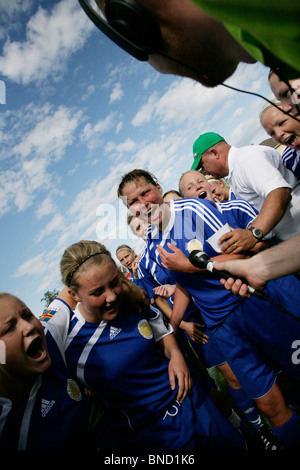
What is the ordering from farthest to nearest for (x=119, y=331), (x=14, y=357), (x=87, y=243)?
(x=87, y=243)
(x=119, y=331)
(x=14, y=357)

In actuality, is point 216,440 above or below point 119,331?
below

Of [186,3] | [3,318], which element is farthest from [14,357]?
[186,3]

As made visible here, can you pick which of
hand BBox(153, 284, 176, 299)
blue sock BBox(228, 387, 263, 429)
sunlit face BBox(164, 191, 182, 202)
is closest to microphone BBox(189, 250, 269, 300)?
hand BBox(153, 284, 176, 299)

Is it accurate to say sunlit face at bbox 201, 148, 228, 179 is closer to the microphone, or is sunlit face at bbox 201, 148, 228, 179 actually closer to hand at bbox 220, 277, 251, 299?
the microphone

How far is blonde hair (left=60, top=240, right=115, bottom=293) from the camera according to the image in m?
2.09

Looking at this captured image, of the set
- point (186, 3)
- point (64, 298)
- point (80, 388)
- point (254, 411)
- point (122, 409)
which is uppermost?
point (186, 3)

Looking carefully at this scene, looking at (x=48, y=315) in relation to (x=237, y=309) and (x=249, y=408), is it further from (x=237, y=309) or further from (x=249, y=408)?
(x=249, y=408)

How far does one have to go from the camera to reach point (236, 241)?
210 centimetres

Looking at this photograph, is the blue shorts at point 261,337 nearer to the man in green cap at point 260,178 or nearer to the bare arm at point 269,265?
the man in green cap at point 260,178

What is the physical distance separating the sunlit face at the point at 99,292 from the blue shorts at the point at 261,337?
41.1 inches

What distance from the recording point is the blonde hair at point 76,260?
6.84 feet

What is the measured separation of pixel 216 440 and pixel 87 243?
1.82 metres
